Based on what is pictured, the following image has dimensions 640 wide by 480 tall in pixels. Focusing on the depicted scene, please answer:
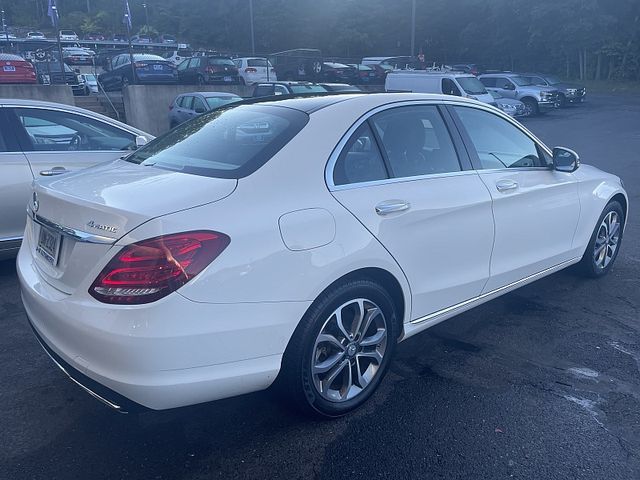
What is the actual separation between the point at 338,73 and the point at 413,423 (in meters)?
29.1

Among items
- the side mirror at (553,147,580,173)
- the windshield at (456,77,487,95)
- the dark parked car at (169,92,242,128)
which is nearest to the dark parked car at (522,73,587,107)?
the windshield at (456,77,487,95)

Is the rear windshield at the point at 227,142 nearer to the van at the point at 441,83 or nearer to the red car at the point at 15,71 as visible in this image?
the red car at the point at 15,71

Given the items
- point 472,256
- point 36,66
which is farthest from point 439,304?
point 36,66

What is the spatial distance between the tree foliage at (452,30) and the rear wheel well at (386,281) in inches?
1747

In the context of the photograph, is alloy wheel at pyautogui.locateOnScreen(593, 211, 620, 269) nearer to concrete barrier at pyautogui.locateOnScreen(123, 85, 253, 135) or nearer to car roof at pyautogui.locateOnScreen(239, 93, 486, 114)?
car roof at pyautogui.locateOnScreen(239, 93, 486, 114)

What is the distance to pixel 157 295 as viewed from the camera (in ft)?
8.11

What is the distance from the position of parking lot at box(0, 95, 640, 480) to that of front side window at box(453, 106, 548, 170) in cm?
122

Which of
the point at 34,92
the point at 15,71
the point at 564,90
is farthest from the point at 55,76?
the point at 564,90

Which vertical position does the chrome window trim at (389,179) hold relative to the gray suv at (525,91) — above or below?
above

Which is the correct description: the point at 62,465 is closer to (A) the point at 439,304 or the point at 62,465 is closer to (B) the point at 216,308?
(B) the point at 216,308

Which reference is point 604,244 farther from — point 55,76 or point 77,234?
point 55,76

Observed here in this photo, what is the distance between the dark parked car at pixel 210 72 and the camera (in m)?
25.2

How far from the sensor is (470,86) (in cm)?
2081

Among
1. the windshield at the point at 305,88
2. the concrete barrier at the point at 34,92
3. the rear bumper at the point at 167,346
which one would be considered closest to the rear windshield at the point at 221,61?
the windshield at the point at 305,88
